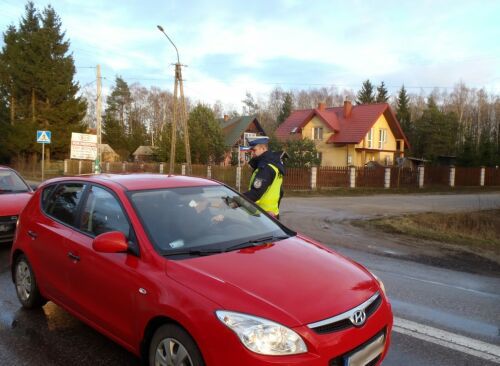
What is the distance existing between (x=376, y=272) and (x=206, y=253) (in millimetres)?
4195

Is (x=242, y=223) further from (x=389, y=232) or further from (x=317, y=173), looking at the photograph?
(x=317, y=173)

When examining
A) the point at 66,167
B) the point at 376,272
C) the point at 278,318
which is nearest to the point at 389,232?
the point at 376,272

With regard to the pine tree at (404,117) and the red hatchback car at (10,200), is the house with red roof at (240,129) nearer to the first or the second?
the pine tree at (404,117)

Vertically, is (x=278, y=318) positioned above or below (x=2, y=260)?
above

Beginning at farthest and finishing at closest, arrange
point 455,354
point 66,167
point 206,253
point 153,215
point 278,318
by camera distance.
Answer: point 66,167 → point 455,354 → point 153,215 → point 206,253 → point 278,318

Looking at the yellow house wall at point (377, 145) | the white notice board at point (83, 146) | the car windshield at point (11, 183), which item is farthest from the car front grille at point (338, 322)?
the yellow house wall at point (377, 145)

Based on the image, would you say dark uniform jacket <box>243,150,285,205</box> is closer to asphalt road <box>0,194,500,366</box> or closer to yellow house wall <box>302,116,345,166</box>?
asphalt road <box>0,194,500,366</box>

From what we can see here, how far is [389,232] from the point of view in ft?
36.8

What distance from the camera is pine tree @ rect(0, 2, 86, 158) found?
134 ft

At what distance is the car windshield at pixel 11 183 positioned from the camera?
850cm

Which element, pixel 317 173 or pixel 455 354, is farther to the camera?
pixel 317 173

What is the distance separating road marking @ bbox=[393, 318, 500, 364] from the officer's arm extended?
7.11 feet

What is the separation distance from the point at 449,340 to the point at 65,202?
389 cm

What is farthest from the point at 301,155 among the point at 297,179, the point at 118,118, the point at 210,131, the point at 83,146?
the point at 118,118
